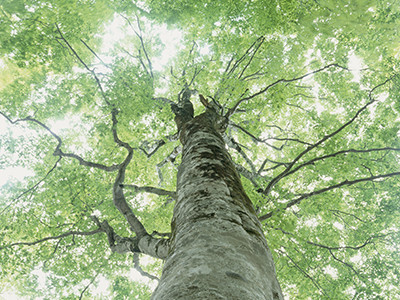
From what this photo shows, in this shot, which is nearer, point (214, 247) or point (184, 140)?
point (214, 247)

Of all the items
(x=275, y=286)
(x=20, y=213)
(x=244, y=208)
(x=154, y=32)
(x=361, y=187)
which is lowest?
(x=275, y=286)

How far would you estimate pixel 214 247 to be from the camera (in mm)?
1363

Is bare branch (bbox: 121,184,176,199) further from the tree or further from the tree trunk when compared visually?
the tree trunk

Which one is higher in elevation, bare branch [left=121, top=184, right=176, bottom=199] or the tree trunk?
bare branch [left=121, top=184, right=176, bottom=199]

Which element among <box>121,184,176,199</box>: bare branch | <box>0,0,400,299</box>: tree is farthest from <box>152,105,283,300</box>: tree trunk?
<box>121,184,176,199</box>: bare branch

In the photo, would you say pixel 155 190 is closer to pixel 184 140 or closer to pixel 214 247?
pixel 184 140

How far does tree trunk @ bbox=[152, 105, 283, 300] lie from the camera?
1062 mm

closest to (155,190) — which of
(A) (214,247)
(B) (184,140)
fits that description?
(B) (184,140)

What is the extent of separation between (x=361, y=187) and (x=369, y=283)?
3.42 meters

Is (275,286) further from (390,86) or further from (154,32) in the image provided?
(154,32)

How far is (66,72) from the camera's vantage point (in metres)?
8.09

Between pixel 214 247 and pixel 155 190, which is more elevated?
pixel 155 190

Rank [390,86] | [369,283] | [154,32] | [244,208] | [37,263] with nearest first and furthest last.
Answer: [244,208] < [369,283] < [37,263] < [390,86] < [154,32]

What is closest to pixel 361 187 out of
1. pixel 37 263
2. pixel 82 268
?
pixel 82 268
